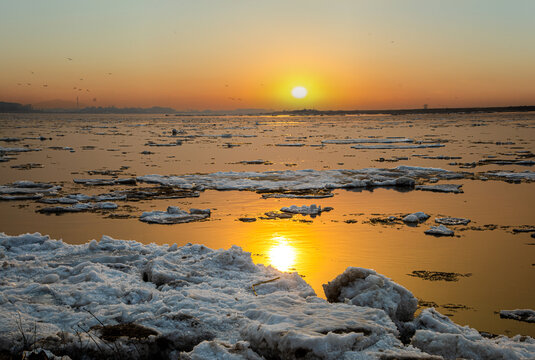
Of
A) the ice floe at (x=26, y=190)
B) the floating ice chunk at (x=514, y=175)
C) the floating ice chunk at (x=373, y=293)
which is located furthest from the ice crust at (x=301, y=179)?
the floating ice chunk at (x=373, y=293)

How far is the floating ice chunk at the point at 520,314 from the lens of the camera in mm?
4805

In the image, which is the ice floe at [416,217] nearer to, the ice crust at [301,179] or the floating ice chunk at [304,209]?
the floating ice chunk at [304,209]

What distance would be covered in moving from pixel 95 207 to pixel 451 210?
294 inches

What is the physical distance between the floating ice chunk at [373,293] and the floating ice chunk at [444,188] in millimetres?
8177

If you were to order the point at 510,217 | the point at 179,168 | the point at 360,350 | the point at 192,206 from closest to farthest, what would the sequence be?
the point at 360,350 < the point at 510,217 < the point at 192,206 < the point at 179,168

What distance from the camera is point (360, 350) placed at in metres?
3.67

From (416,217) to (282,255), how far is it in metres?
3.27

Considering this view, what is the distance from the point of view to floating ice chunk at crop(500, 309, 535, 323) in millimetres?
4805

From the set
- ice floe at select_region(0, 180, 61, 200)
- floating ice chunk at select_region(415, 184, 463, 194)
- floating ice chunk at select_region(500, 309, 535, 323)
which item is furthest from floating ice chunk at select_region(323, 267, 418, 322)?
ice floe at select_region(0, 180, 61, 200)

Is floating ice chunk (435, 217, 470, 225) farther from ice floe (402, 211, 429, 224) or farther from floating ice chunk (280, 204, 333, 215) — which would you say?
floating ice chunk (280, 204, 333, 215)

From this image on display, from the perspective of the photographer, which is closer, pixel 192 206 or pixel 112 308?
pixel 112 308

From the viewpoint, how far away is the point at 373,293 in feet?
15.3

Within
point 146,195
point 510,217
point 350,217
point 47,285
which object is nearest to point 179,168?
point 146,195

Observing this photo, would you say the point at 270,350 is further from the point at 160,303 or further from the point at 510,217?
the point at 510,217
